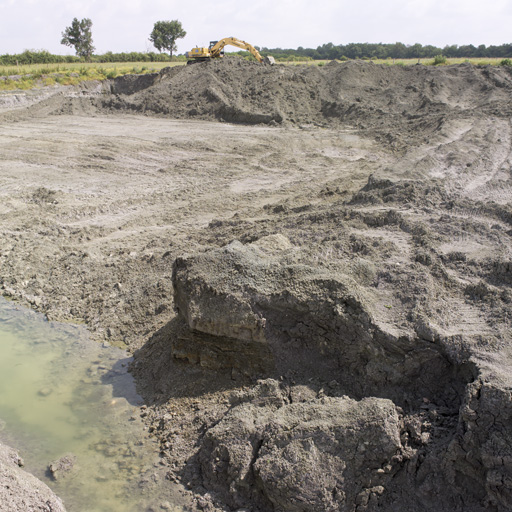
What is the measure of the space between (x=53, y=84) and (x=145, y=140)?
37.5ft

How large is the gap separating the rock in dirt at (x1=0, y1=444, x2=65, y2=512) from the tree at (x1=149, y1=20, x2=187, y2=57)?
2239 inches

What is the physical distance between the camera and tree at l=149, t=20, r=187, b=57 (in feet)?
177

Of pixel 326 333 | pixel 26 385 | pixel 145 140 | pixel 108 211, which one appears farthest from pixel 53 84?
pixel 326 333

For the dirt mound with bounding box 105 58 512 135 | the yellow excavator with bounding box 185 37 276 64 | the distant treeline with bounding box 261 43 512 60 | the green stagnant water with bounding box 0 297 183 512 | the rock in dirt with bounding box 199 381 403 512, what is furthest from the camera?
the distant treeline with bounding box 261 43 512 60

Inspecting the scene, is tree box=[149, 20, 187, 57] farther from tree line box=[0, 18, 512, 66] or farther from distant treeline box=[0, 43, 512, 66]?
distant treeline box=[0, 43, 512, 66]

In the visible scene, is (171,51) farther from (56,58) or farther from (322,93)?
(322,93)

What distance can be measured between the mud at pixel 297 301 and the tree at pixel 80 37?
42.0 m

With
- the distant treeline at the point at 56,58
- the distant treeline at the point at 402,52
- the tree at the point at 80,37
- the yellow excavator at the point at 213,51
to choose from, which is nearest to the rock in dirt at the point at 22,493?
the yellow excavator at the point at 213,51

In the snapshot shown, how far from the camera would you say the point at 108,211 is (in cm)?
1078

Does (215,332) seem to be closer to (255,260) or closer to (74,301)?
(255,260)

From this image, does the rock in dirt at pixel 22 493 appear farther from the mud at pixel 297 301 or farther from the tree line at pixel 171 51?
the tree line at pixel 171 51

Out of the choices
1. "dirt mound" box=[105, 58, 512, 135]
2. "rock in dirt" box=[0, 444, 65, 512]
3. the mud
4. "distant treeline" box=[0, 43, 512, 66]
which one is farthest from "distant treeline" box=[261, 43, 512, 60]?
"rock in dirt" box=[0, 444, 65, 512]

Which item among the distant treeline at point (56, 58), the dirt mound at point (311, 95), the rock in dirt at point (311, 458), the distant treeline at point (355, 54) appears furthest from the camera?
the distant treeline at point (355, 54)

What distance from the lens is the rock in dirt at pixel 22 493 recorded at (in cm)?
364
